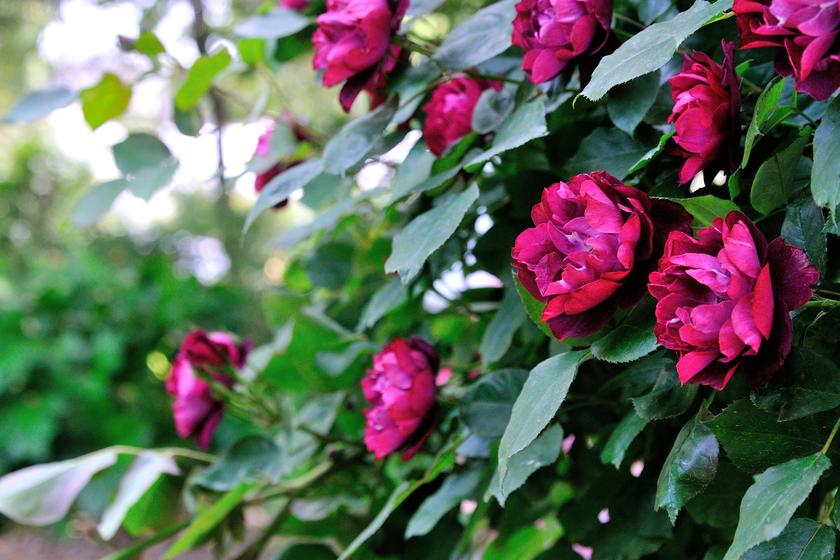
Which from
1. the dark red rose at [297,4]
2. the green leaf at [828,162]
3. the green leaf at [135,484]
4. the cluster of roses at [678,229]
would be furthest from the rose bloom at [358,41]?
the green leaf at [135,484]

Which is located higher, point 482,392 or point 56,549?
point 482,392

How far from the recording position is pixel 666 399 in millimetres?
333

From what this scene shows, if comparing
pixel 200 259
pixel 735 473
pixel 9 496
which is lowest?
pixel 200 259

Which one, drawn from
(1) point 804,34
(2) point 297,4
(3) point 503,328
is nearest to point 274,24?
(2) point 297,4

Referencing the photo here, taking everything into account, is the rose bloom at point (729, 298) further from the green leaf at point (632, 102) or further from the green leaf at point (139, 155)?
the green leaf at point (139, 155)

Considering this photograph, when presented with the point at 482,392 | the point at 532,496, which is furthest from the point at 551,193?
the point at 532,496

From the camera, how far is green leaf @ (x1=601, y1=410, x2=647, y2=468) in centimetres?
35

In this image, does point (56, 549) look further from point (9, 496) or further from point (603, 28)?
point (603, 28)

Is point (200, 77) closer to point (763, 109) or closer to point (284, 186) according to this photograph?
point (284, 186)

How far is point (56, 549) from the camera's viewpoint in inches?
102

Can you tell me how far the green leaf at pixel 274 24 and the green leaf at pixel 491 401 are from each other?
0.23m

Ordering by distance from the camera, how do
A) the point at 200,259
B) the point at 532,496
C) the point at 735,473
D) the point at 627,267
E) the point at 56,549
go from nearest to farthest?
the point at 627,267 → the point at 735,473 → the point at 532,496 → the point at 56,549 → the point at 200,259

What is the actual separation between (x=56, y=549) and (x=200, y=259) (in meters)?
1.95

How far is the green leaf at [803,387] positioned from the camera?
0.92 ft
